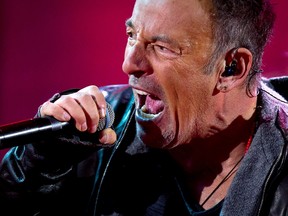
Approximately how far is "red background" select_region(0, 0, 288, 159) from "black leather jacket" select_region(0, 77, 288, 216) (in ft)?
2.54

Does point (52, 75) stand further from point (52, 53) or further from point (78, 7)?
point (78, 7)

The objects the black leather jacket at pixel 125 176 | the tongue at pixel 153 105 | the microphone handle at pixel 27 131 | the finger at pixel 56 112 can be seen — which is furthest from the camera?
the tongue at pixel 153 105

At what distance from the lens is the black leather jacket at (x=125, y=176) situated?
1.67 m

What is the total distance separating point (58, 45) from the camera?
2.97 m

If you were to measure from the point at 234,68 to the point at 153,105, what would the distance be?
373 millimetres

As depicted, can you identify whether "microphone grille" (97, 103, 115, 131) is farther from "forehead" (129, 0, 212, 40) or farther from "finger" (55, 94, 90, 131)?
"forehead" (129, 0, 212, 40)

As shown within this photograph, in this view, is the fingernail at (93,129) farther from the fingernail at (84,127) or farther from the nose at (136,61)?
the nose at (136,61)

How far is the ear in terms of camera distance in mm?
1828

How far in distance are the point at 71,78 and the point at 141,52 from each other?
1331mm

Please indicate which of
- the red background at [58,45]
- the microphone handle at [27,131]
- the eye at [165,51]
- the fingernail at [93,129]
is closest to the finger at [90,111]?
the fingernail at [93,129]

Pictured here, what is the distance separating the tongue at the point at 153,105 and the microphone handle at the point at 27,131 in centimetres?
51

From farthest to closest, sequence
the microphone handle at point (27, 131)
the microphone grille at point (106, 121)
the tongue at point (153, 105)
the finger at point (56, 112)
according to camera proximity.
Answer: the tongue at point (153, 105), the microphone grille at point (106, 121), the finger at point (56, 112), the microphone handle at point (27, 131)

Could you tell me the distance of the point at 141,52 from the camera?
174 cm

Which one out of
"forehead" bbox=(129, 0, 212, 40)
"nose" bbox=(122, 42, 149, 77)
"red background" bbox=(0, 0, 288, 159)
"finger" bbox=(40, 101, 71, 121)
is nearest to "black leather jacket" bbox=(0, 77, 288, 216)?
"finger" bbox=(40, 101, 71, 121)
